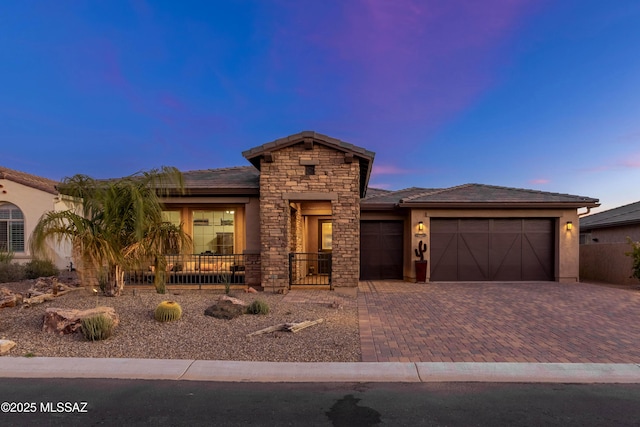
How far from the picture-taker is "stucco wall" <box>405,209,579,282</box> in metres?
14.2

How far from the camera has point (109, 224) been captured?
8688 millimetres

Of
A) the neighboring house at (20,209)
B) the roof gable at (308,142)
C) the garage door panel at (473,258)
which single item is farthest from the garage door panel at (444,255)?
the neighboring house at (20,209)

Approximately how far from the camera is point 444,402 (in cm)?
403

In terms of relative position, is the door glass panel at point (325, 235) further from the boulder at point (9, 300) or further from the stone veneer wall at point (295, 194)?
the boulder at point (9, 300)

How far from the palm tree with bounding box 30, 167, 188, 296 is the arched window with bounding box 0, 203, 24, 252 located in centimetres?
1036

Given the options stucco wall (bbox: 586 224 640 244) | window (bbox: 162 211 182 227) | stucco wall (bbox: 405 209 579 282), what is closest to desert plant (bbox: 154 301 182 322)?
window (bbox: 162 211 182 227)

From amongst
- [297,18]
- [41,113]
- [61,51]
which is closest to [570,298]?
[297,18]

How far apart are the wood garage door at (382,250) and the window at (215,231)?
5.49 m

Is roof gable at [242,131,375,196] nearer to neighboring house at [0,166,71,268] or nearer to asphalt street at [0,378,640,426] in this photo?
asphalt street at [0,378,640,426]

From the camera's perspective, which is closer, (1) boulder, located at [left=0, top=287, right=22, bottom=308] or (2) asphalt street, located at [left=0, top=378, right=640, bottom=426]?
(2) asphalt street, located at [left=0, top=378, right=640, bottom=426]

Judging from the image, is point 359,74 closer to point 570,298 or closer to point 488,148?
point 488,148

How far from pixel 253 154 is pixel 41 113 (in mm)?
21941

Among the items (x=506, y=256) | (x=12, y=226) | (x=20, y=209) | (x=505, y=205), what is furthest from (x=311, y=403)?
(x=12, y=226)

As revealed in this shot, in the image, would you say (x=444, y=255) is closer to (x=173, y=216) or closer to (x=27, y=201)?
(x=173, y=216)
